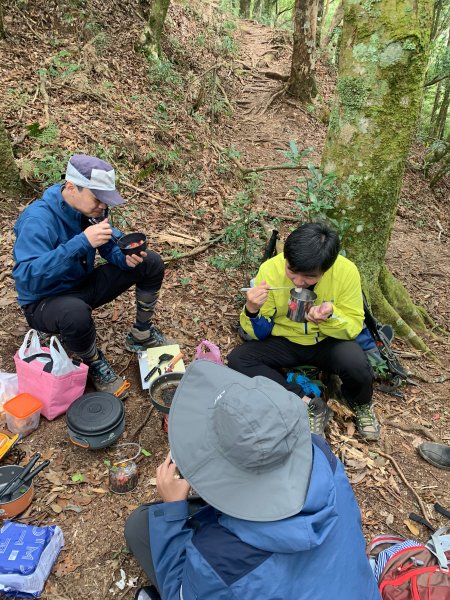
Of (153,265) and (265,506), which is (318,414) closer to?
(153,265)

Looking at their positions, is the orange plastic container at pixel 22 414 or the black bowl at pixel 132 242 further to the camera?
the black bowl at pixel 132 242

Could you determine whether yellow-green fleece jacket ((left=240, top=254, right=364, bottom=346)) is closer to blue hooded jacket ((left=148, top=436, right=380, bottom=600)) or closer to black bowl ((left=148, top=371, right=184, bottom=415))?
black bowl ((left=148, top=371, right=184, bottom=415))

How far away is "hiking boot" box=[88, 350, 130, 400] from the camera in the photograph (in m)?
3.60

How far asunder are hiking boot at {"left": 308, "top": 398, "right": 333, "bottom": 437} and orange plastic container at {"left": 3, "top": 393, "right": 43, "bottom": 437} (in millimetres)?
2115

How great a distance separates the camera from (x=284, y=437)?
157 centimetres

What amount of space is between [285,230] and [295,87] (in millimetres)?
7172

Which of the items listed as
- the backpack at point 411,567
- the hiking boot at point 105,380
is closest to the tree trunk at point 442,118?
the hiking boot at point 105,380

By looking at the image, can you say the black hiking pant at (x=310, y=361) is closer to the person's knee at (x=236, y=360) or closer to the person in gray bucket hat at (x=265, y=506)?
the person's knee at (x=236, y=360)

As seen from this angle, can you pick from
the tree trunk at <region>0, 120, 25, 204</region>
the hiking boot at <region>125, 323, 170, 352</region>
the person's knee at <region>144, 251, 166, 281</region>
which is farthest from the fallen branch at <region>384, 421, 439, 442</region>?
the tree trunk at <region>0, 120, 25, 204</region>

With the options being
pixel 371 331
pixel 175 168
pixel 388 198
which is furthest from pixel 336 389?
pixel 175 168

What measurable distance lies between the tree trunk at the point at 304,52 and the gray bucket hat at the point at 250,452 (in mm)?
11636

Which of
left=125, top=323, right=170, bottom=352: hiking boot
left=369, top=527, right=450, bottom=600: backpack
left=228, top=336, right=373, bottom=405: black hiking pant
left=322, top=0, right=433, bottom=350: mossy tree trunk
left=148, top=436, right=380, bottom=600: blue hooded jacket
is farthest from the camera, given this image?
left=125, top=323, right=170, bottom=352: hiking boot

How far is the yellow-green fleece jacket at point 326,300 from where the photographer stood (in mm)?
3588

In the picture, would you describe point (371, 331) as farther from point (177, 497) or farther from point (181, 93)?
point (181, 93)
